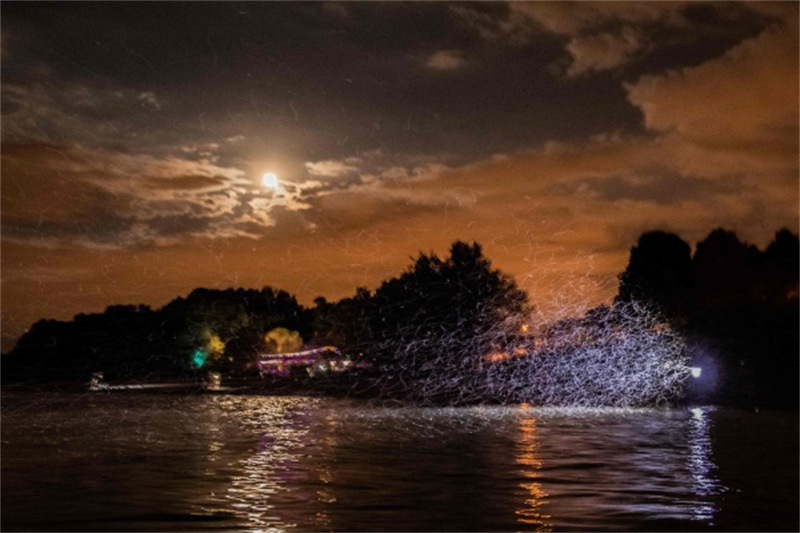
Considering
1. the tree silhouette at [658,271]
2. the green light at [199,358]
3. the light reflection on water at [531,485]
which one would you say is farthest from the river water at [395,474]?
the green light at [199,358]

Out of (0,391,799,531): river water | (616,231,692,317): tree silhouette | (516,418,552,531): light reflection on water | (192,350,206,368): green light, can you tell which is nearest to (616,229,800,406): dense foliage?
(616,231,692,317): tree silhouette

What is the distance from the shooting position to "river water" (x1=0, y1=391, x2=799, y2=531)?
33.3 ft

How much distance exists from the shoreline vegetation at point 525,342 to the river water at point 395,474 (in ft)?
38.3

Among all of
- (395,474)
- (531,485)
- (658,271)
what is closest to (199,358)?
(658,271)

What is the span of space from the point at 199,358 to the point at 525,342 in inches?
2275

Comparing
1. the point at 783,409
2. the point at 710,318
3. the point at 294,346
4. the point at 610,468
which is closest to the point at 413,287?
the point at 710,318

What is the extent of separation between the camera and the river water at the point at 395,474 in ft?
33.3

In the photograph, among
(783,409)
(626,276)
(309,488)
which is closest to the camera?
(309,488)

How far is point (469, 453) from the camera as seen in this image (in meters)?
16.5

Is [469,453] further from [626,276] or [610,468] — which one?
[626,276]

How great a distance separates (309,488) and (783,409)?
78.1 feet

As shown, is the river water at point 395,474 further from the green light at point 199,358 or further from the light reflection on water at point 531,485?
the green light at point 199,358

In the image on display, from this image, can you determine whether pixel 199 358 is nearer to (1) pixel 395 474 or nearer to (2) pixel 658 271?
(2) pixel 658 271

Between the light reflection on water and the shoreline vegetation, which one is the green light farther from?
the light reflection on water
